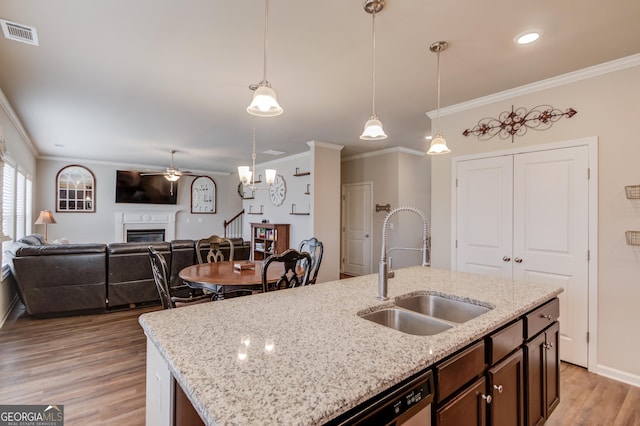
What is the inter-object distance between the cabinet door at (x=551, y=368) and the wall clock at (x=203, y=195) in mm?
8940

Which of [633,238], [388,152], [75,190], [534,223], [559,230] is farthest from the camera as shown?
[75,190]

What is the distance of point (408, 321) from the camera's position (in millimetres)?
1645

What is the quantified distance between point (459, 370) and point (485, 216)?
2.62m

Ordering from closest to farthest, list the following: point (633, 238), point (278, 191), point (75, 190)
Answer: point (633, 238), point (278, 191), point (75, 190)

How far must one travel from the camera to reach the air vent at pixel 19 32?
7.14ft

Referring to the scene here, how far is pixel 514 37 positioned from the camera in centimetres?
228

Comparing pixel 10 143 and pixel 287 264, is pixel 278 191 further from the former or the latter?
pixel 287 264

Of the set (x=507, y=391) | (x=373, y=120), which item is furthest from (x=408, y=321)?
(x=373, y=120)

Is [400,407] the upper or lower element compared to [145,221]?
lower

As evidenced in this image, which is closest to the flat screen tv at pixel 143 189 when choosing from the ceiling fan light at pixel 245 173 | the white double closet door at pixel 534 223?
the ceiling fan light at pixel 245 173

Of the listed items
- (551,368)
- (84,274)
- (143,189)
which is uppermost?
(143,189)

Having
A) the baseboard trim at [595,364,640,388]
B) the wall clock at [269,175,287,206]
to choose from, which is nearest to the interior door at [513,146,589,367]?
the baseboard trim at [595,364,640,388]

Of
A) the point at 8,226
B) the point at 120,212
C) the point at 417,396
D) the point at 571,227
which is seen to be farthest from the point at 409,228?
the point at 120,212

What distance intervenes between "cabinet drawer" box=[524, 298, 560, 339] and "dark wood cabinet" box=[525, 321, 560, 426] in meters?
0.04
